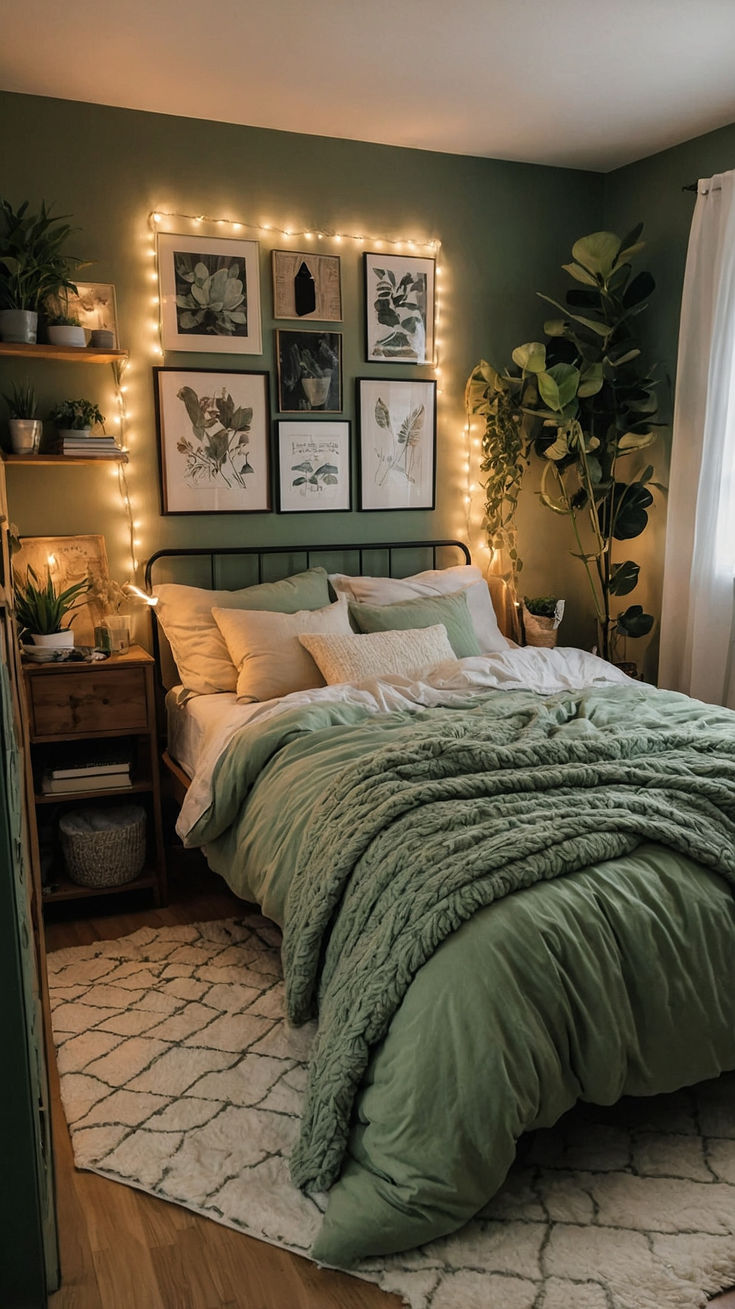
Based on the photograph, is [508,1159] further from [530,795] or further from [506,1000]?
[530,795]

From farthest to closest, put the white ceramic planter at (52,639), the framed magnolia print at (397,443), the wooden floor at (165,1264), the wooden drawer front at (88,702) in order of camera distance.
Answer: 1. the framed magnolia print at (397,443)
2. the white ceramic planter at (52,639)
3. the wooden drawer front at (88,702)
4. the wooden floor at (165,1264)

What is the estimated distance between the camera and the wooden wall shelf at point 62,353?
3.26 meters

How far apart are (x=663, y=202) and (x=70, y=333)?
252 cm

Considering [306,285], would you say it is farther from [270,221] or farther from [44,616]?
[44,616]

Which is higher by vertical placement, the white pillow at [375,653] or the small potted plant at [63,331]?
the small potted plant at [63,331]

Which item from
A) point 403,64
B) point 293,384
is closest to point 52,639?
point 293,384

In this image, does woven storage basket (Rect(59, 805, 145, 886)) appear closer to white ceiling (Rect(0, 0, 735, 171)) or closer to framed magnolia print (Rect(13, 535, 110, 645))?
framed magnolia print (Rect(13, 535, 110, 645))

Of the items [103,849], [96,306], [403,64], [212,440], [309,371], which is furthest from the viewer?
[309,371]

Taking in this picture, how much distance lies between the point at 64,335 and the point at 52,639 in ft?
3.37

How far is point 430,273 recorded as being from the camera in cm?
420

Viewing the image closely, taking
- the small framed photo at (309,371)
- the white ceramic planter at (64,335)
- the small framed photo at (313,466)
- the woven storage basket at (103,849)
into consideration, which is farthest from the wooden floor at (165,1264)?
the small framed photo at (309,371)

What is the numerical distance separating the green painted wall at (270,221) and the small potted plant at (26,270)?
0.78 ft

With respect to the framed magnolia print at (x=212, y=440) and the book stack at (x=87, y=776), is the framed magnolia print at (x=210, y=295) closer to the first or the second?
the framed magnolia print at (x=212, y=440)

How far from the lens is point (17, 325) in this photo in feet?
10.7
